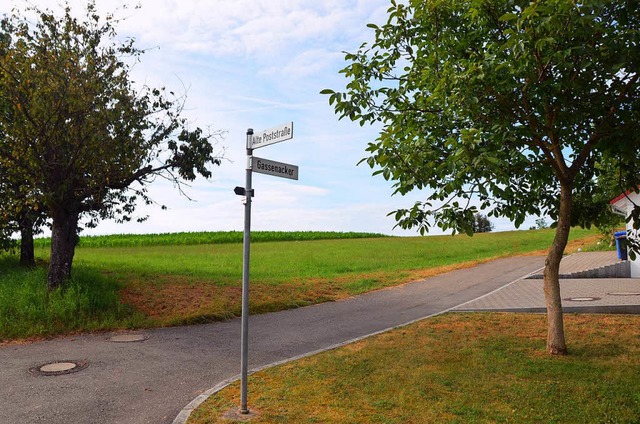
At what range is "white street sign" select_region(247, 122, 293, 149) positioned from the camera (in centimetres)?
590

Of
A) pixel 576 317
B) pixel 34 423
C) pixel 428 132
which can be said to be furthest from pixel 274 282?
pixel 34 423

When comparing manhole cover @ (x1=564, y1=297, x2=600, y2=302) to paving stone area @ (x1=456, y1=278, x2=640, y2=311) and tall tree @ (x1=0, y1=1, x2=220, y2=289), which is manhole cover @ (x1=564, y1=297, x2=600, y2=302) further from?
tall tree @ (x1=0, y1=1, x2=220, y2=289)

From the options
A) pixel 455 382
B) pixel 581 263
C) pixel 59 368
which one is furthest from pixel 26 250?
pixel 581 263

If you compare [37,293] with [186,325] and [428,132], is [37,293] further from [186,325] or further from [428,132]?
[428,132]

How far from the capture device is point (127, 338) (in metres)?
10.8

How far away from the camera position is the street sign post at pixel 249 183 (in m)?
5.90

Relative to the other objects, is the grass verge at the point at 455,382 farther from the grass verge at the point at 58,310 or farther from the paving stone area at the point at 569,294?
the grass verge at the point at 58,310

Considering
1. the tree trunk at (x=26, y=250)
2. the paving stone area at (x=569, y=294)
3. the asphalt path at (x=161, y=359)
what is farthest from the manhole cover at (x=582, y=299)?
the tree trunk at (x=26, y=250)

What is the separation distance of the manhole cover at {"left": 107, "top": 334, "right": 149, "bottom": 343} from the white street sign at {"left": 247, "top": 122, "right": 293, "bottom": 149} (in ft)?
21.0

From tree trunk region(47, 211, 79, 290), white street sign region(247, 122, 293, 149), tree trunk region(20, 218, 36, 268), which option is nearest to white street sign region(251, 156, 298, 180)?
white street sign region(247, 122, 293, 149)

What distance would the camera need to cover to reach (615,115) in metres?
8.25

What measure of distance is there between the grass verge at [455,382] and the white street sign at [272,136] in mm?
3272

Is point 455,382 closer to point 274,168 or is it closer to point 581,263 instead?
point 274,168

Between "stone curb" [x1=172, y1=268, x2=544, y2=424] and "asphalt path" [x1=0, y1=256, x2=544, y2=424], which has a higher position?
"stone curb" [x1=172, y1=268, x2=544, y2=424]
